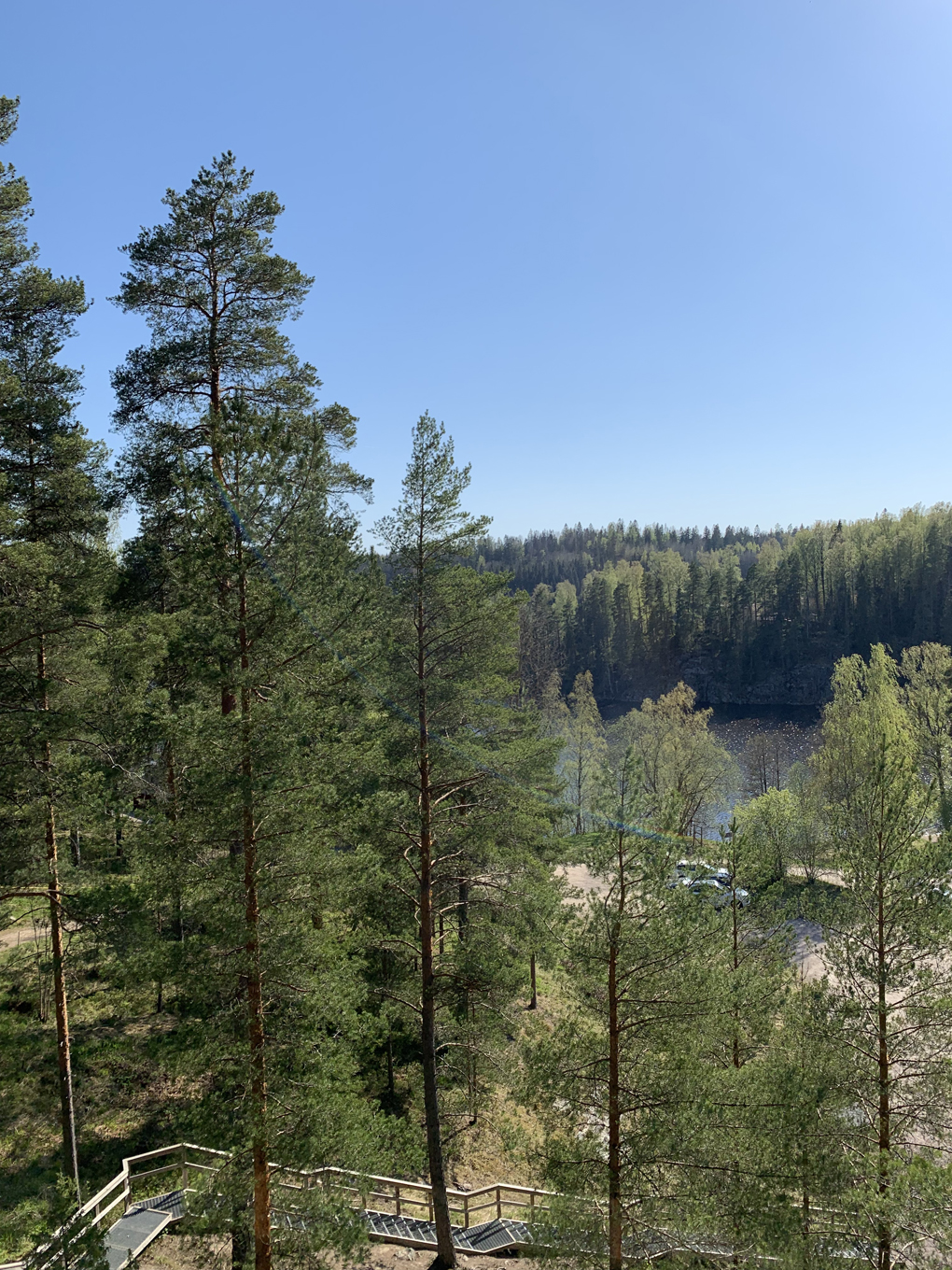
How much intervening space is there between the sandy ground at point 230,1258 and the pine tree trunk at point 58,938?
4.22 feet

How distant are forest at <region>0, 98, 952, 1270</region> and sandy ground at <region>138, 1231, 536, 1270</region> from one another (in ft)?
1.25

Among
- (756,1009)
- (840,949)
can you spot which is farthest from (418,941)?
(840,949)

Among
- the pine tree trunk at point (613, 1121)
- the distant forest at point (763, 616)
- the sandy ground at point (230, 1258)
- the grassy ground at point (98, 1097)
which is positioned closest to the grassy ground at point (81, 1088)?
the grassy ground at point (98, 1097)

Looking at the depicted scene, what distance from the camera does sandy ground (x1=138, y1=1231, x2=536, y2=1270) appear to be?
942 centimetres

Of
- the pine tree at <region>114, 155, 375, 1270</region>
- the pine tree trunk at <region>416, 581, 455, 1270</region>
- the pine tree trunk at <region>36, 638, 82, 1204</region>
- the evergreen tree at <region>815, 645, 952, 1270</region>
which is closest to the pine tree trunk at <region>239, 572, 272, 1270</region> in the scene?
the pine tree at <region>114, 155, 375, 1270</region>

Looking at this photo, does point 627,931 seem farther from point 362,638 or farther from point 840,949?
point 362,638

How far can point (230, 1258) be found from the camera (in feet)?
32.1

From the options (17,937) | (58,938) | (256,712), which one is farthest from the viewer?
(17,937)

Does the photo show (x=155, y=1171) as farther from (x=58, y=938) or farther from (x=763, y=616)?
(x=763, y=616)

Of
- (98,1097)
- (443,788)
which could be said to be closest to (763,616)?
(443,788)

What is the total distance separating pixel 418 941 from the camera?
460 inches

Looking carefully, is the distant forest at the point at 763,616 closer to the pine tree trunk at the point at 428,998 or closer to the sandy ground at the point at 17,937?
the sandy ground at the point at 17,937

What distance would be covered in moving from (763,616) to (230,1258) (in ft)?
266

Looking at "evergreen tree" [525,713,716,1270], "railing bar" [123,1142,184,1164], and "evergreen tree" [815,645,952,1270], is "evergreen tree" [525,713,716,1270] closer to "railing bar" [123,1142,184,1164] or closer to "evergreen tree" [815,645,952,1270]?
"evergreen tree" [815,645,952,1270]
